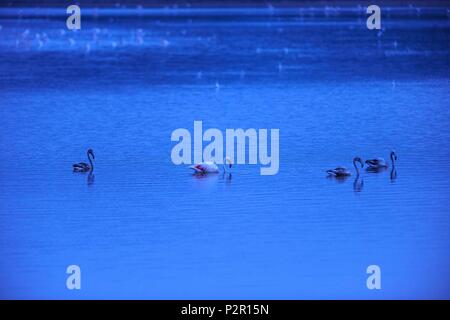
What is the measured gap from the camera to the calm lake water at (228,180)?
22.0 ft

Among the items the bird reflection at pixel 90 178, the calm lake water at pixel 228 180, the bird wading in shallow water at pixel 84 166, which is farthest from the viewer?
the bird wading in shallow water at pixel 84 166

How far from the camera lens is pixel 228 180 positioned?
26.9 feet

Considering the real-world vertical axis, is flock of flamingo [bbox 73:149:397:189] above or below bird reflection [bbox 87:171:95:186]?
above

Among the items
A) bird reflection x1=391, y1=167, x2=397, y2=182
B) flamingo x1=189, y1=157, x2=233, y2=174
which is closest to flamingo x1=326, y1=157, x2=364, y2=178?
bird reflection x1=391, y1=167, x2=397, y2=182

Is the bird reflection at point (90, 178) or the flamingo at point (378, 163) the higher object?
the flamingo at point (378, 163)

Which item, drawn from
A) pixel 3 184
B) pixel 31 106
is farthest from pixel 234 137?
pixel 31 106

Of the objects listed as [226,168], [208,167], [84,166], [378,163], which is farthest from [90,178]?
[378,163]

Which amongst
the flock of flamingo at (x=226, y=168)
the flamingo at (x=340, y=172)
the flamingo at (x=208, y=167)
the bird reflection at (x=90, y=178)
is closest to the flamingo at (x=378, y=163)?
the flock of flamingo at (x=226, y=168)

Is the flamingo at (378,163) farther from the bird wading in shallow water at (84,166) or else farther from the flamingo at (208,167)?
the bird wading in shallow water at (84,166)

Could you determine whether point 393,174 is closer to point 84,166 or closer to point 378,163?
point 378,163

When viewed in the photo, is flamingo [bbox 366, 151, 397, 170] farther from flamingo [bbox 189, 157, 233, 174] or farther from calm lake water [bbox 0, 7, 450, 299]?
flamingo [bbox 189, 157, 233, 174]

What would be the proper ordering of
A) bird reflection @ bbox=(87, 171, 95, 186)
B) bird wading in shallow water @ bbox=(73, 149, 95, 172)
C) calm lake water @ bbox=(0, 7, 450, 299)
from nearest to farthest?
calm lake water @ bbox=(0, 7, 450, 299) < bird reflection @ bbox=(87, 171, 95, 186) < bird wading in shallow water @ bbox=(73, 149, 95, 172)

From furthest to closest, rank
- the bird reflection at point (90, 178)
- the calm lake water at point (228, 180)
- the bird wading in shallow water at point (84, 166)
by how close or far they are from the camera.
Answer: the bird wading in shallow water at point (84, 166) → the bird reflection at point (90, 178) → the calm lake water at point (228, 180)

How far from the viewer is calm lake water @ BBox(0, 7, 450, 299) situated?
670 centimetres
